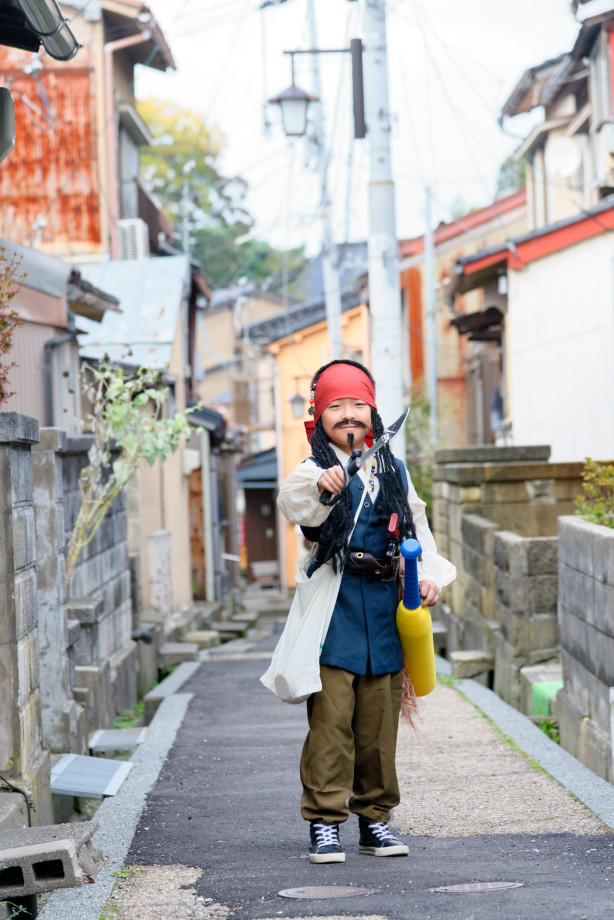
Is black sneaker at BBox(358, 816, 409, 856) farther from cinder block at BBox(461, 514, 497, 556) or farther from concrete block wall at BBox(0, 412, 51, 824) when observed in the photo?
cinder block at BBox(461, 514, 497, 556)

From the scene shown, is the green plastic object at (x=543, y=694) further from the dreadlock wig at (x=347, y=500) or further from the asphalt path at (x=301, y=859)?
the dreadlock wig at (x=347, y=500)

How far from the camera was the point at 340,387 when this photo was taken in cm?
457

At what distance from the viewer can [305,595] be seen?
14.5 feet

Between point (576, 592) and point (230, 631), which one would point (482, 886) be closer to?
point (576, 592)

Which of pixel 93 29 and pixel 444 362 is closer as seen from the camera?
pixel 93 29

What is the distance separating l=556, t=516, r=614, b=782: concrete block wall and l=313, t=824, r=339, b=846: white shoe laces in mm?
1859

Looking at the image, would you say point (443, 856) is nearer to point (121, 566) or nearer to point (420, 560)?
point (420, 560)

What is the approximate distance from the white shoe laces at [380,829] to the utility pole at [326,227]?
13.2m

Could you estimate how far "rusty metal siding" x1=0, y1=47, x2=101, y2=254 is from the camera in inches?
757

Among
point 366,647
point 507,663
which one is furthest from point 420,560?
point 507,663

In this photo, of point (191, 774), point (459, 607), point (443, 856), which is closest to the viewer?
point (443, 856)

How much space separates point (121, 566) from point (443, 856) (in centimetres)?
700

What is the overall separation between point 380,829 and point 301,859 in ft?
1.14

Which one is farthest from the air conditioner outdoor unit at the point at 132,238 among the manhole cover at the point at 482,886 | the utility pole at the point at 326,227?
the manhole cover at the point at 482,886
